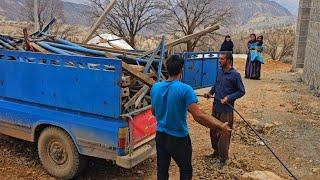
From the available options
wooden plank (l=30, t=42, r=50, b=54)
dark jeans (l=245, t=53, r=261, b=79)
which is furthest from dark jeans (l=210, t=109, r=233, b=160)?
dark jeans (l=245, t=53, r=261, b=79)

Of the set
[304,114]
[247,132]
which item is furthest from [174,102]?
[304,114]

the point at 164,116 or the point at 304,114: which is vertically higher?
the point at 164,116

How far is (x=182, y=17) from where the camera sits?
26.9 m

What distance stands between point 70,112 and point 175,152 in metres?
1.65

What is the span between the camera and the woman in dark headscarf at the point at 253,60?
14836 millimetres

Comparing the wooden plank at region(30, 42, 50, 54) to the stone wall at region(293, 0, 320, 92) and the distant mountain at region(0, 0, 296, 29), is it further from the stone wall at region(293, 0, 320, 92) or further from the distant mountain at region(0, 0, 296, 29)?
the distant mountain at region(0, 0, 296, 29)

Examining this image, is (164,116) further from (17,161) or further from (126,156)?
(17,161)

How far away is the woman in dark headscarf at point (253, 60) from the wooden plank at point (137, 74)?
10410mm

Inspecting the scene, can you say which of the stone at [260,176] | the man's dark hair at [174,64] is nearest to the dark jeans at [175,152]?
the man's dark hair at [174,64]

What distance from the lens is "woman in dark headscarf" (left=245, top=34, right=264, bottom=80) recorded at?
14836 millimetres

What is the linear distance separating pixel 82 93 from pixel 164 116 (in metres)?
1.28

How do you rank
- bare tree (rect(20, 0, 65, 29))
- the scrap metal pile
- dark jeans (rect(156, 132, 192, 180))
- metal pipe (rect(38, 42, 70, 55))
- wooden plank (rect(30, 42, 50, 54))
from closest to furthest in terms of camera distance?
dark jeans (rect(156, 132, 192, 180)) → the scrap metal pile → metal pipe (rect(38, 42, 70, 55)) → wooden plank (rect(30, 42, 50, 54)) → bare tree (rect(20, 0, 65, 29))

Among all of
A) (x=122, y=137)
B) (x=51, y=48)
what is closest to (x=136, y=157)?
(x=122, y=137)

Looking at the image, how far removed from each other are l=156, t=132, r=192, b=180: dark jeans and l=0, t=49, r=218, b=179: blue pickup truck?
0.71 m
